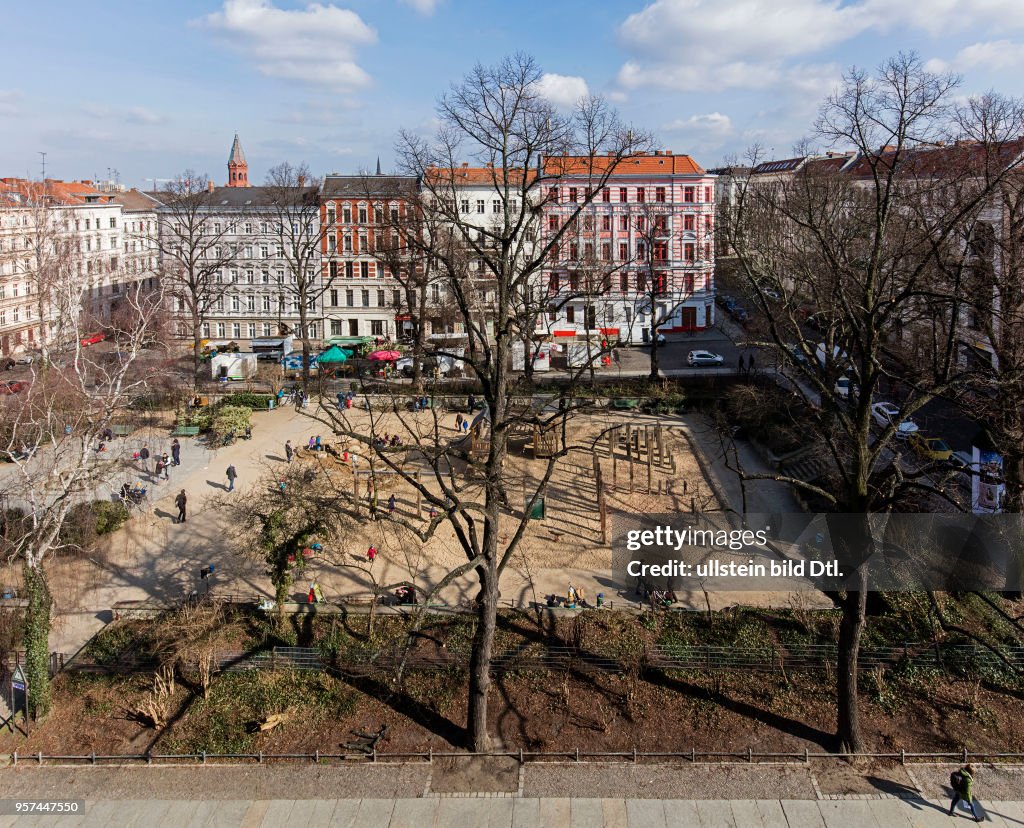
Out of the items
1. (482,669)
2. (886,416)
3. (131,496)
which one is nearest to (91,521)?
(131,496)

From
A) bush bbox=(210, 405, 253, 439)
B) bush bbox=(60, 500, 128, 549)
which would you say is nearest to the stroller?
bush bbox=(60, 500, 128, 549)

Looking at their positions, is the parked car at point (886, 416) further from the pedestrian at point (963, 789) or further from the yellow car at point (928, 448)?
the pedestrian at point (963, 789)

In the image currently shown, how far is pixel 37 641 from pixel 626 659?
32.5 ft

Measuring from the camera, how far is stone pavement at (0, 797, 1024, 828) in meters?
11.9

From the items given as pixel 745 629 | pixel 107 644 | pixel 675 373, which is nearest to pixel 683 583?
pixel 745 629

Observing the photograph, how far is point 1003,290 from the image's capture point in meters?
17.0

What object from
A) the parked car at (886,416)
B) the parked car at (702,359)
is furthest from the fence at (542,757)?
the parked car at (702,359)

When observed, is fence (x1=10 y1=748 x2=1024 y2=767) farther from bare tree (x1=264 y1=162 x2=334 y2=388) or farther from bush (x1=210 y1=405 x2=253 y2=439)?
bare tree (x1=264 y1=162 x2=334 y2=388)

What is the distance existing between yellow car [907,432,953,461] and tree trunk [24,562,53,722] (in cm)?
2093

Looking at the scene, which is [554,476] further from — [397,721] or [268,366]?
[268,366]

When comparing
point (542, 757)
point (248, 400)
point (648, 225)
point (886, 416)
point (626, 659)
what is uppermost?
point (648, 225)

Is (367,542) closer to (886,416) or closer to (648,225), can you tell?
(886,416)

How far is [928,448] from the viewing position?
81.9ft

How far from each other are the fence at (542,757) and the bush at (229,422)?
1609 centimetres
